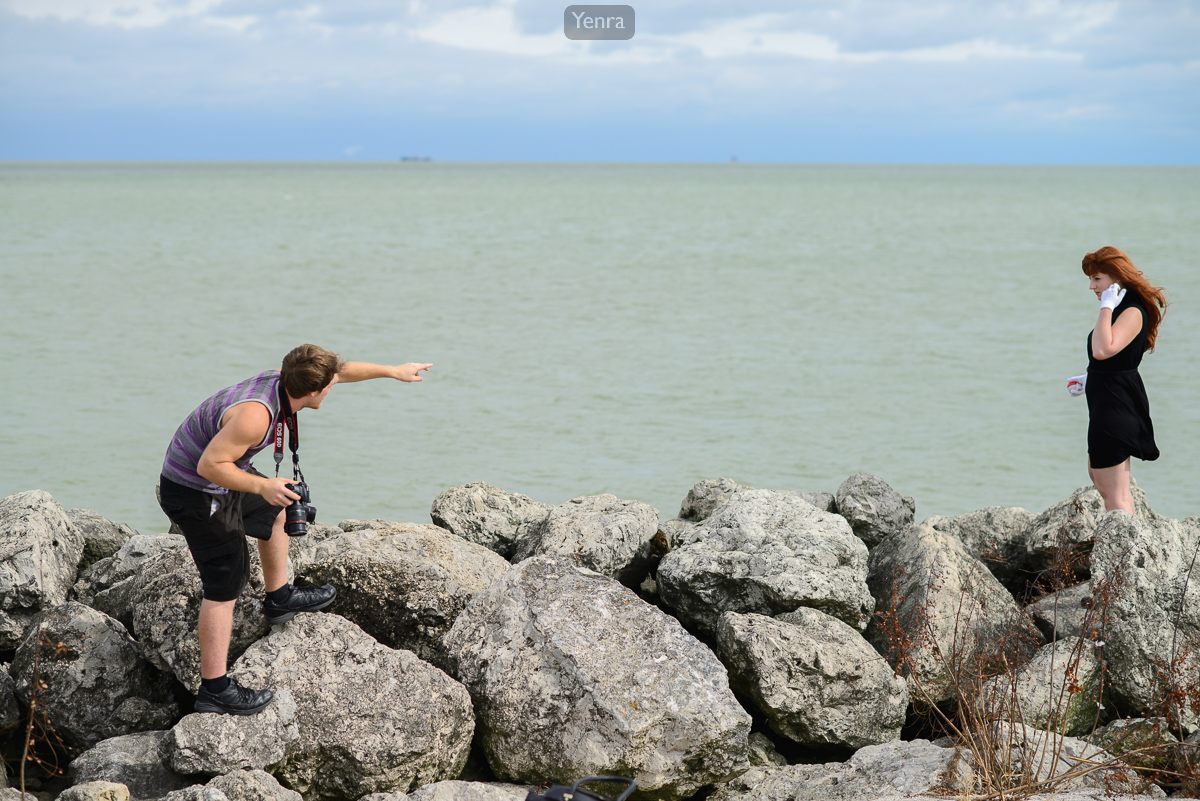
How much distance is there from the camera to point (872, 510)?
660 centimetres

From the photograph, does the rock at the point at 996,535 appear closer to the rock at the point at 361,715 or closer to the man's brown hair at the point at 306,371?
the rock at the point at 361,715

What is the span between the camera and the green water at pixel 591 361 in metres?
11.0

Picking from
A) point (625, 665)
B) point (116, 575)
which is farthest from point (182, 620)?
point (625, 665)

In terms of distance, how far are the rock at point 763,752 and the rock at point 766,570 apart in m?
0.69

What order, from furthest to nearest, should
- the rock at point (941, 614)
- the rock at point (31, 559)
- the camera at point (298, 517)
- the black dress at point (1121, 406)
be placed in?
1. the black dress at point (1121, 406)
2. the rock at point (31, 559)
3. the rock at point (941, 614)
4. the camera at point (298, 517)

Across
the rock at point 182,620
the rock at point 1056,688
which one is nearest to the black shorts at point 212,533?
the rock at point 182,620

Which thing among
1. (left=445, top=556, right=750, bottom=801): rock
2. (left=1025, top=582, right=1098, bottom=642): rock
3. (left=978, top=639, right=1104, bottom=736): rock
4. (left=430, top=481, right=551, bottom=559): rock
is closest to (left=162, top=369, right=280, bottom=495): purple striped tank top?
(left=445, top=556, right=750, bottom=801): rock

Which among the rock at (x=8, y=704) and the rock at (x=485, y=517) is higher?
the rock at (x=485, y=517)

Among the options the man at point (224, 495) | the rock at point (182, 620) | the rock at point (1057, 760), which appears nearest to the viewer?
the rock at point (1057, 760)

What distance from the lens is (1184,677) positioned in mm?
4590

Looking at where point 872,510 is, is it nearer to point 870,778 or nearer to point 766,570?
point 766,570

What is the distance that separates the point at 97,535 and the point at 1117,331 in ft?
20.5

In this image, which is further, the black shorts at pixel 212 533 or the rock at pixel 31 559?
the rock at pixel 31 559

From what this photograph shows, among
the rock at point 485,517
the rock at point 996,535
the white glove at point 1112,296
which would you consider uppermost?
the white glove at point 1112,296
